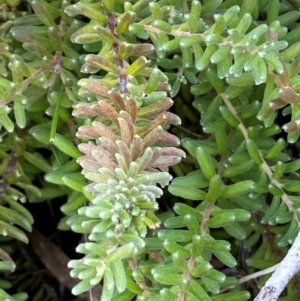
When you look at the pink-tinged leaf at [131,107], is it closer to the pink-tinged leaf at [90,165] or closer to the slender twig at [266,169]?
the pink-tinged leaf at [90,165]

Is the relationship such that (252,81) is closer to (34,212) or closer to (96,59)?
(96,59)

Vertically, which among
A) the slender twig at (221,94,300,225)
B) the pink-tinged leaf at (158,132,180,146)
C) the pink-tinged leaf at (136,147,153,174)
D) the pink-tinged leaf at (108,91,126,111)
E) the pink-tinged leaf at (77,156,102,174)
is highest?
the pink-tinged leaf at (108,91,126,111)

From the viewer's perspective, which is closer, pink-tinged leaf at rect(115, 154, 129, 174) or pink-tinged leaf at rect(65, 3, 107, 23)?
pink-tinged leaf at rect(115, 154, 129, 174)

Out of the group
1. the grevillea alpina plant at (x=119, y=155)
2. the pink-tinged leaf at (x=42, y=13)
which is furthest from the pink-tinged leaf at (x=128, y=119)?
the pink-tinged leaf at (x=42, y=13)

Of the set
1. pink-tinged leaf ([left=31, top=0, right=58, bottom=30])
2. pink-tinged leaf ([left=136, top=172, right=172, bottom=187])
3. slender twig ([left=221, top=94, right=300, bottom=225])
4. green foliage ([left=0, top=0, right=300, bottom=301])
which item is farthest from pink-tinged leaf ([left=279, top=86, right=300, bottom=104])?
pink-tinged leaf ([left=31, top=0, right=58, bottom=30])

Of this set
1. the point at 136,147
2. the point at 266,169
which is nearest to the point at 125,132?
the point at 136,147

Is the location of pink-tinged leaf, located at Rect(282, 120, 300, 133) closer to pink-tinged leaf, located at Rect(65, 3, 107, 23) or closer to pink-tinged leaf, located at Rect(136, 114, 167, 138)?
pink-tinged leaf, located at Rect(136, 114, 167, 138)

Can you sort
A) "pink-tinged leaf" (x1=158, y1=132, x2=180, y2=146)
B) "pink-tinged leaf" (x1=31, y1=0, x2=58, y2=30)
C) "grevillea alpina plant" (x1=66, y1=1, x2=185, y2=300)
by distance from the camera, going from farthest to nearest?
"pink-tinged leaf" (x1=31, y1=0, x2=58, y2=30), "pink-tinged leaf" (x1=158, y1=132, x2=180, y2=146), "grevillea alpina plant" (x1=66, y1=1, x2=185, y2=300)

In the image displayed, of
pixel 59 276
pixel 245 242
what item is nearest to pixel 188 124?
pixel 245 242

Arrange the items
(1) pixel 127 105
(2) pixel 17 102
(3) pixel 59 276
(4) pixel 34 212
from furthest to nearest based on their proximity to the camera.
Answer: (4) pixel 34 212, (3) pixel 59 276, (2) pixel 17 102, (1) pixel 127 105
